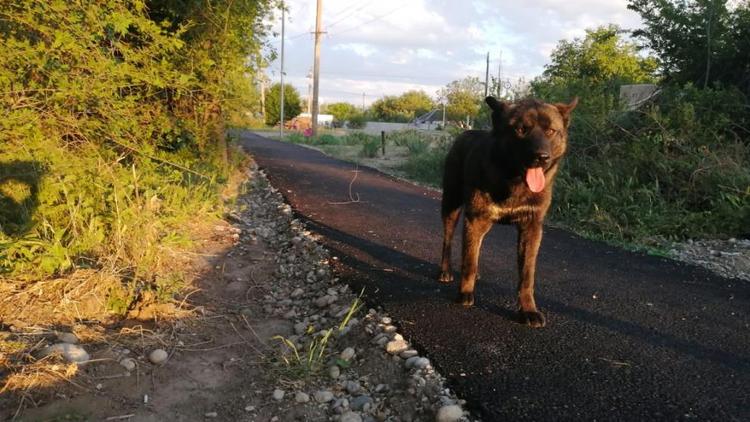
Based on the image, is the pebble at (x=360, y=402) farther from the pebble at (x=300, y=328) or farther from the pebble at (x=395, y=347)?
the pebble at (x=300, y=328)

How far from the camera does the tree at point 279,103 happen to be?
69125 millimetres

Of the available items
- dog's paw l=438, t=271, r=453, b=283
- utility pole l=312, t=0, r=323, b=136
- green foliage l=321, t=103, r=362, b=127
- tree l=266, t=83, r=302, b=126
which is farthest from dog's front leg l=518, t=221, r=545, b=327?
green foliage l=321, t=103, r=362, b=127

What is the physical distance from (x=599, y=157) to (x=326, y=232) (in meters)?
5.91

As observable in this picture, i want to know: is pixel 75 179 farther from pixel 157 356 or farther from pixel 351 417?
pixel 351 417

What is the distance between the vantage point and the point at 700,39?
36.2 feet

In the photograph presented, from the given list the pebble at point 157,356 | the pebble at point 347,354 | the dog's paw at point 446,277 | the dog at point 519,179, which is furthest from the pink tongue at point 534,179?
the pebble at point 157,356

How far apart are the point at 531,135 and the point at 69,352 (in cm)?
328

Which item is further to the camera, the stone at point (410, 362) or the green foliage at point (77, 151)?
the green foliage at point (77, 151)

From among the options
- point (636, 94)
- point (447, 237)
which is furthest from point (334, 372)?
point (636, 94)

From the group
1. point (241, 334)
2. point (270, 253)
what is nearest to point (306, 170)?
point (270, 253)

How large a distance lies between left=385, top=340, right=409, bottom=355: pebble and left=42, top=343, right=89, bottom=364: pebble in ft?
6.32

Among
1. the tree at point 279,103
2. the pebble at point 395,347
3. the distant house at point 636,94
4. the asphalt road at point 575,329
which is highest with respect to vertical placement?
the tree at point 279,103

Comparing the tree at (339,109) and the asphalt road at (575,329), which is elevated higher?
the tree at (339,109)

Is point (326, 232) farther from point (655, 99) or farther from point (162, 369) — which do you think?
point (655, 99)
